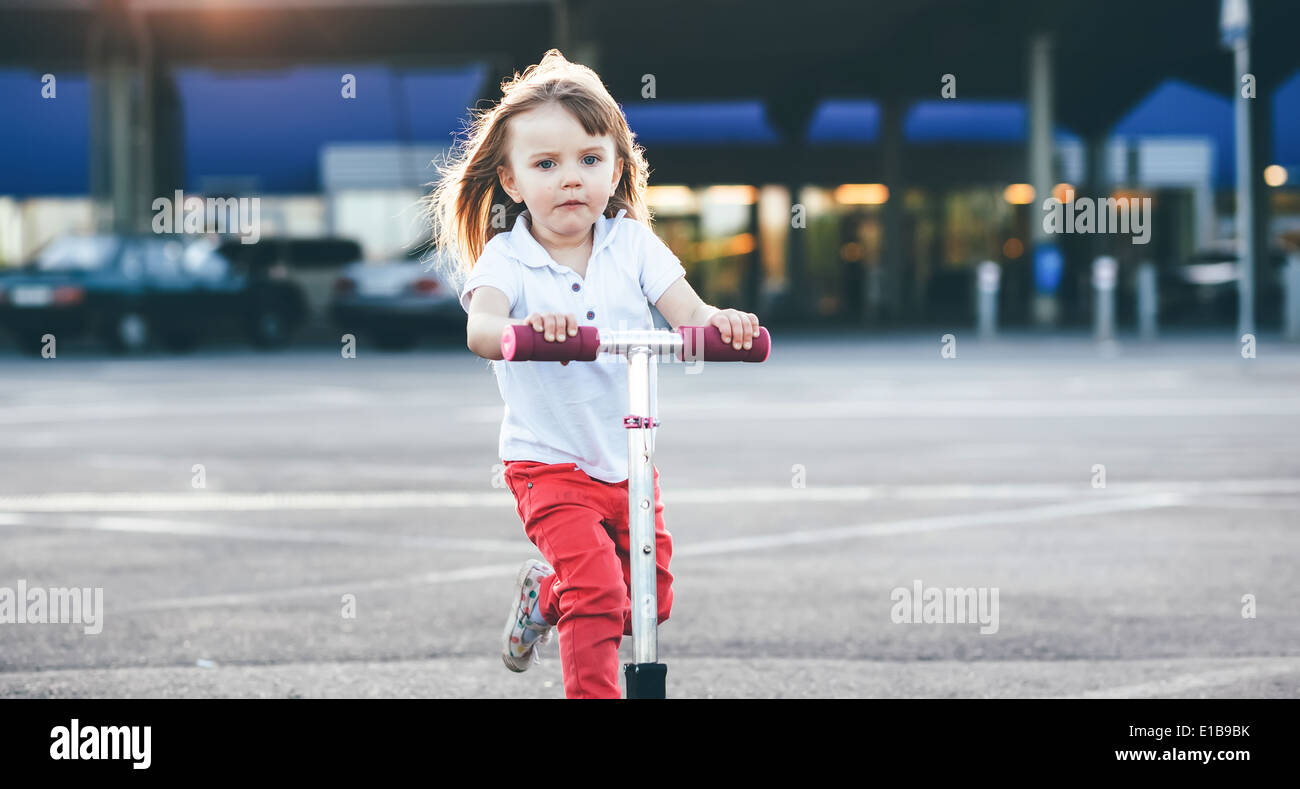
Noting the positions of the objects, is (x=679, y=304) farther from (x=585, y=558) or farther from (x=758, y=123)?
(x=758, y=123)

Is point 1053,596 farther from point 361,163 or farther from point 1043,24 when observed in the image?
point 361,163

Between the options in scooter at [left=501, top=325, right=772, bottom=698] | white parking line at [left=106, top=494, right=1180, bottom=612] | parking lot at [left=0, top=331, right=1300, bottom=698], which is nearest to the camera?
scooter at [left=501, top=325, right=772, bottom=698]

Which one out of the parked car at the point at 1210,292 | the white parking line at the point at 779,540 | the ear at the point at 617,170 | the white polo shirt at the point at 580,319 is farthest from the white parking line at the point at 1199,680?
the parked car at the point at 1210,292

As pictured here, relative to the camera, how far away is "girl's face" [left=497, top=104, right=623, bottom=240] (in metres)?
3.66

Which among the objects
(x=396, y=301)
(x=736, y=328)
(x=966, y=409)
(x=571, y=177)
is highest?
(x=396, y=301)

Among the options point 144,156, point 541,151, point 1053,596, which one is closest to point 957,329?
point 144,156

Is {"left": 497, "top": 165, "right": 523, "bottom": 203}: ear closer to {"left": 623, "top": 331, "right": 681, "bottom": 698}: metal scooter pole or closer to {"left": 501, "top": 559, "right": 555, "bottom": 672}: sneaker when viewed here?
{"left": 623, "top": 331, "right": 681, "bottom": 698}: metal scooter pole

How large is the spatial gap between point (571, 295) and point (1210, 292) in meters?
32.5

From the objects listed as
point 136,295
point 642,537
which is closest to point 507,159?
point 642,537

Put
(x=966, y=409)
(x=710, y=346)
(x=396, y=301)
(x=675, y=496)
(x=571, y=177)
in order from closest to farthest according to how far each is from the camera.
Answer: (x=710, y=346), (x=571, y=177), (x=675, y=496), (x=966, y=409), (x=396, y=301)

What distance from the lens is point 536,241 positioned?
3842 millimetres

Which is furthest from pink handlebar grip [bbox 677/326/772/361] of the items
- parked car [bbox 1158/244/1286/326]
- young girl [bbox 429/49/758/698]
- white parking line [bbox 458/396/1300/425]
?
parked car [bbox 1158/244/1286/326]

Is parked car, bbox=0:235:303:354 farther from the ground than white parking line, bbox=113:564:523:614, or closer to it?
farther from the ground
